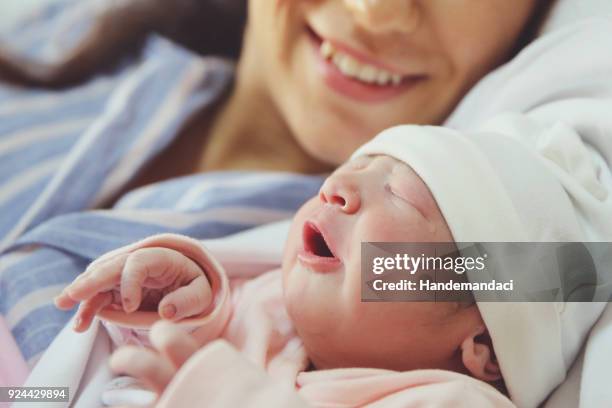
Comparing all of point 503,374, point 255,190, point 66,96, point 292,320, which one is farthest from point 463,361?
point 66,96

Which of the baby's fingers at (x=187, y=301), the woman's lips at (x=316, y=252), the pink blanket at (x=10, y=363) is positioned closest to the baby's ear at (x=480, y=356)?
the woman's lips at (x=316, y=252)

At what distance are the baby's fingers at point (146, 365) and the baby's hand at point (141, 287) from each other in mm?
142

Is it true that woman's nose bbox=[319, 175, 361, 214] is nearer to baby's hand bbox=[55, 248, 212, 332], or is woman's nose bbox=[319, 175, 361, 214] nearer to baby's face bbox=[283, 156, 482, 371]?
baby's face bbox=[283, 156, 482, 371]

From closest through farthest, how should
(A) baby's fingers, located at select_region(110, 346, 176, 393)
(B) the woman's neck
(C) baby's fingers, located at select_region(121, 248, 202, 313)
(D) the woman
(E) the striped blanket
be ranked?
1. (A) baby's fingers, located at select_region(110, 346, 176, 393)
2. (C) baby's fingers, located at select_region(121, 248, 202, 313)
3. (E) the striped blanket
4. (D) the woman
5. (B) the woman's neck

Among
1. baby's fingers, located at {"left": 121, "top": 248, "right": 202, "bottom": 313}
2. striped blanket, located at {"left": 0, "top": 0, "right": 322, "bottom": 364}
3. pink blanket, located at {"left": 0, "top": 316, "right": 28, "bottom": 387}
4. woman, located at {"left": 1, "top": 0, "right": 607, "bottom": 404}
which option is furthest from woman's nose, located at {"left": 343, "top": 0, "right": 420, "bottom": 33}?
pink blanket, located at {"left": 0, "top": 316, "right": 28, "bottom": 387}

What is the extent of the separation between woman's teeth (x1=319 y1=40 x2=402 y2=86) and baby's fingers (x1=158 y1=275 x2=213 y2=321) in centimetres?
41

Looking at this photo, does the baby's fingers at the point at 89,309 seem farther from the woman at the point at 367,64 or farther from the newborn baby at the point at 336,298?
the woman at the point at 367,64

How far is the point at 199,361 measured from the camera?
49cm

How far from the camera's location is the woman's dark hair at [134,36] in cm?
126

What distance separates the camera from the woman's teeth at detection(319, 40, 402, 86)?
38.9 inches

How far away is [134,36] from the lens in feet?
4.34

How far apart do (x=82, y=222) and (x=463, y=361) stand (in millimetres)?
485

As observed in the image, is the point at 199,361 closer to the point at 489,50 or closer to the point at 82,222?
the point at 82,222

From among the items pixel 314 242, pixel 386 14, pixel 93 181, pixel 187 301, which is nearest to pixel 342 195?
pixel 314 242
